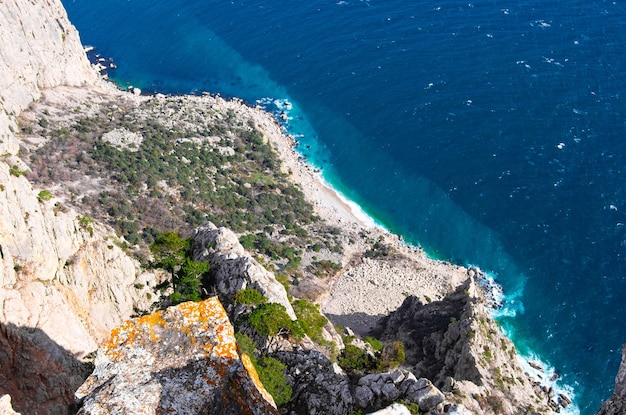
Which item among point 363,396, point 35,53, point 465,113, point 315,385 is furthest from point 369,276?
point 35,53

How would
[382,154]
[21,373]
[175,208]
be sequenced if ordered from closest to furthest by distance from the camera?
[21,373] → [175,208] → [382,154]

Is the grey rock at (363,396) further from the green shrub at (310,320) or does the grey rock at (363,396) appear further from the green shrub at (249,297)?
the green shrub at (249,297)

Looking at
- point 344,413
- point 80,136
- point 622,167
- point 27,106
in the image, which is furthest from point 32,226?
point 622,167

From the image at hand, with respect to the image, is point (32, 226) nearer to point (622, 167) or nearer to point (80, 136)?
point (80, 136)

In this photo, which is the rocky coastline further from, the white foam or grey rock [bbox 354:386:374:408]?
the white foam

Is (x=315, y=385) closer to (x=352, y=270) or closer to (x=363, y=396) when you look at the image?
(x=363, y=396)
